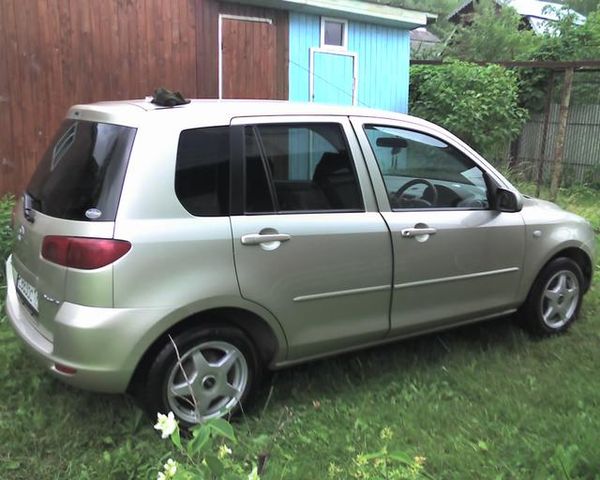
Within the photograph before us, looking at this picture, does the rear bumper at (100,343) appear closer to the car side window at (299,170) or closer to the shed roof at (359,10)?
the car side window at (299,170)

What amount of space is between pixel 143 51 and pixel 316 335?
4.93 meters

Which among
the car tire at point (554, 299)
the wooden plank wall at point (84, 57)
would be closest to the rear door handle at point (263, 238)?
the car tire at point (554, 299)

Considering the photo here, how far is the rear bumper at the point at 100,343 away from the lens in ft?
9.48

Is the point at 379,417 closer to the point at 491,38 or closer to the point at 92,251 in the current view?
the point at 92,251

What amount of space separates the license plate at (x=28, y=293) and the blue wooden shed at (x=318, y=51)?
4.94 m

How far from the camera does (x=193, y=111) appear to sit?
3.21 meters

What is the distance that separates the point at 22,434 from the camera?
3.29 m

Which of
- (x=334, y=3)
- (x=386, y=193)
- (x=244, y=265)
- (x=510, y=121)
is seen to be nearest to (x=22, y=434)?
(x=244, y=265)

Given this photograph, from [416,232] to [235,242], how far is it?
3.87 ft

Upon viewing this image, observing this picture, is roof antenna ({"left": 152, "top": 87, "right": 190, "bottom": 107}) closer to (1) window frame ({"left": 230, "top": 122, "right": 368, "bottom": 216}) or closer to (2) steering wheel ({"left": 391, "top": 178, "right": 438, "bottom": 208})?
(1) window frame ({"left": 230, "top": 122, "right": 368, "bottom": 216})

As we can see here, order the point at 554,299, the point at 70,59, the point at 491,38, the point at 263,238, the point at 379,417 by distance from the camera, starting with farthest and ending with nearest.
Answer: the point at 491,38 → the point at 70,59 → the point at 554,299 → the point at 379,417 → the point at 263,238

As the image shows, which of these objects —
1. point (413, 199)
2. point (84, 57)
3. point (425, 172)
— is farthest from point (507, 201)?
point (84, 57)

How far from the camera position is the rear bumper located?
289cm

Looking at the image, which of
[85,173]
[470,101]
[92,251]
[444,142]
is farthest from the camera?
[470,101]
